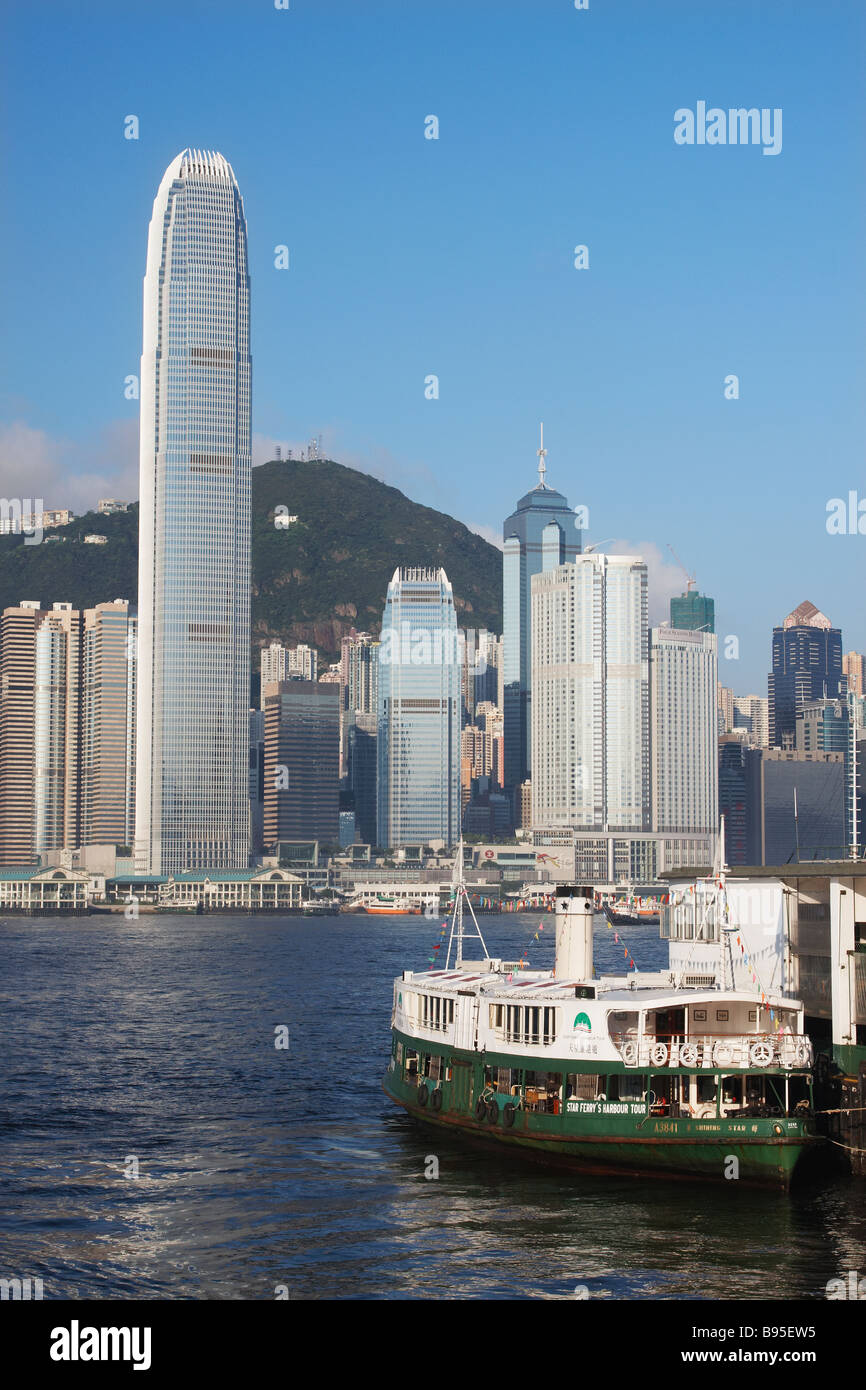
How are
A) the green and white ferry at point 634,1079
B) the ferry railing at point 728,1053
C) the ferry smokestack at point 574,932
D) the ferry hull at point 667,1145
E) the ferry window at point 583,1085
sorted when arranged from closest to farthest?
the ferry hull at point 667,1145 < the green and white ferry at point 634,1079 < the ferry railing at point 728,1053 < the ferry window at point 583,1085 < the ferry smokestack at point 574,932

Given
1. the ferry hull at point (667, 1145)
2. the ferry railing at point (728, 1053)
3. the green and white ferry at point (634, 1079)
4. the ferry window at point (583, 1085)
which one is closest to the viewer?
the ferry hull at point (667, 1145)

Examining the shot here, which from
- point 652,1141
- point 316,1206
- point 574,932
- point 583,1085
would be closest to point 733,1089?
point 652,1141

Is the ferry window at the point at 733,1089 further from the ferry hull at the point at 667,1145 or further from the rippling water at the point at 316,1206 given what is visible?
the rippling water at the point at 316,1206

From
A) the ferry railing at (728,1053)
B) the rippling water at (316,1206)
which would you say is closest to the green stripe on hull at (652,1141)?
the rippling water at (316,1206)

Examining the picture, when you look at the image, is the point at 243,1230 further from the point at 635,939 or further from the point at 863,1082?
the point at 635,939

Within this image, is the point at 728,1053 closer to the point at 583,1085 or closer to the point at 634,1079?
the point at 634,1079

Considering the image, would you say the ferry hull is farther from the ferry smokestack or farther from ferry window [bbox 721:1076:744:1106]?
the ferry smokestack
